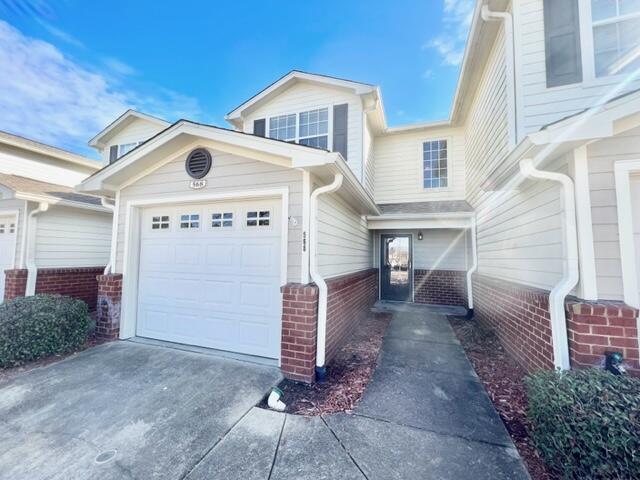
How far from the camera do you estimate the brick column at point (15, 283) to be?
611 centimetres

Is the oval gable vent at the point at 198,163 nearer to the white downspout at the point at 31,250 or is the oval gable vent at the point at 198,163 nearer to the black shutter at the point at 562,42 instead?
the white downspout at the point at 31,250

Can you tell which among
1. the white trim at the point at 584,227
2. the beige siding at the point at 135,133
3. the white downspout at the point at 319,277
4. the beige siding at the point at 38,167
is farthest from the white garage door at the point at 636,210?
the beige siding at the point at 38,167

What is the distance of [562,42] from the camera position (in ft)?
13.9

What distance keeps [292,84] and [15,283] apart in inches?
317

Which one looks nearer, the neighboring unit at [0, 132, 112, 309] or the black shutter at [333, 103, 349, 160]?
the neighboring unit at [0, 132, 112, 309]

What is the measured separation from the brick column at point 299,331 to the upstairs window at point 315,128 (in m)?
4.73

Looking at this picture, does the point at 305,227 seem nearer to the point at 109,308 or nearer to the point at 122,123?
the point at 109,308

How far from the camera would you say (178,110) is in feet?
38.8

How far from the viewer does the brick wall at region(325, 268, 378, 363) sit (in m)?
4.27

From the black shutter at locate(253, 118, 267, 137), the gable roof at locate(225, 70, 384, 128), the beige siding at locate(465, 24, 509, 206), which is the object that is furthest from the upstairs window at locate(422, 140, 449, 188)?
the black shutter at locate(253, 118, 267, 137)

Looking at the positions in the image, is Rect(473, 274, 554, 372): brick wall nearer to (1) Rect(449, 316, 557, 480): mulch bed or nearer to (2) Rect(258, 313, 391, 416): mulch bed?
(1) Rect(449, 316, 557, 480): mulch bed

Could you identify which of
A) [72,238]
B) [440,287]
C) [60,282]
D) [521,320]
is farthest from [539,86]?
[60,282]

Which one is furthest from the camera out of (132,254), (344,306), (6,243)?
(6,243)

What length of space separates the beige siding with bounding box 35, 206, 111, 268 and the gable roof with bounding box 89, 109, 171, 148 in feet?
12.0
